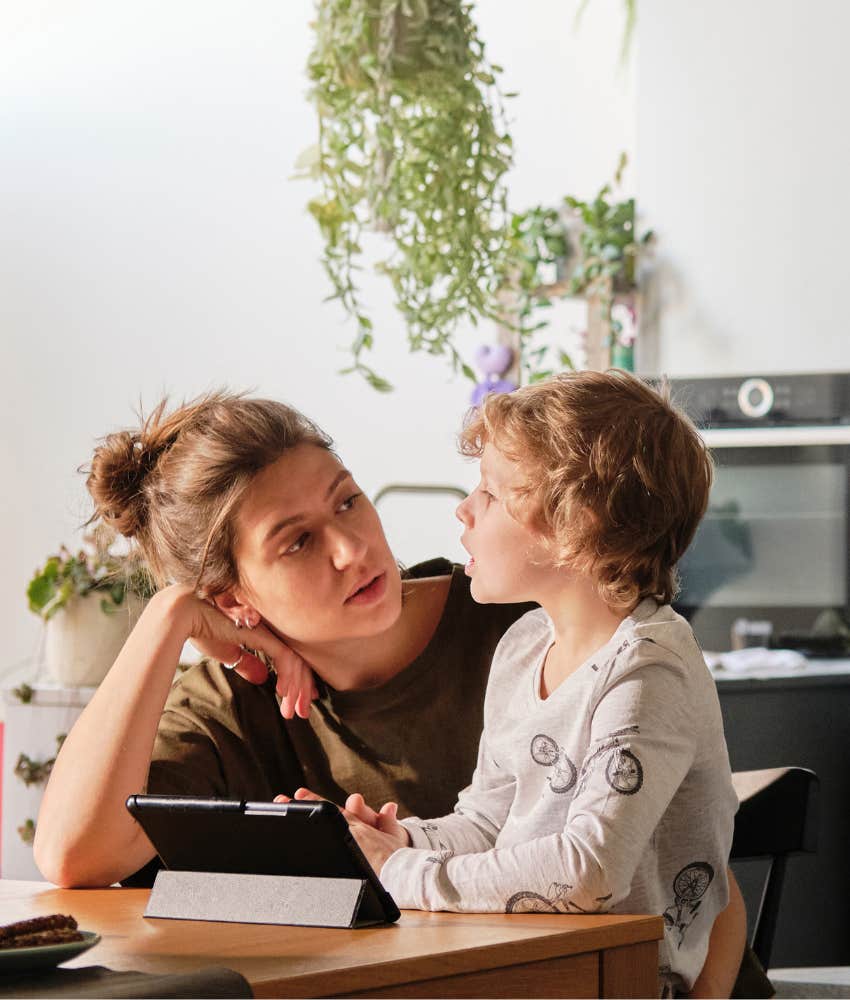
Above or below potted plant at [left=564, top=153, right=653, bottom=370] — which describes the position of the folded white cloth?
below

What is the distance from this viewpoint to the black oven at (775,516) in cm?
283

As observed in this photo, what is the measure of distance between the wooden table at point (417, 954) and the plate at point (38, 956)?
0.05 meters

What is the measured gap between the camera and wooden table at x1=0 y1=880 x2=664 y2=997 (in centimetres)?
85

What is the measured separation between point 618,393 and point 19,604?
3.66 m

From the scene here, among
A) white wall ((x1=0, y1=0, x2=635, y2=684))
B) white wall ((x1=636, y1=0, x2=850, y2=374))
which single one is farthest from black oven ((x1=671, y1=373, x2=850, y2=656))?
white wall ((x1=0, y1=0, x2=635, y2=684))

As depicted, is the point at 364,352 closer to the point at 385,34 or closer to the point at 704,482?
the point at 385,34

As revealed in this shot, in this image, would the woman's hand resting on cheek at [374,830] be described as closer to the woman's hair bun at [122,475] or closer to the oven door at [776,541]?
the woman's hair bun at [122,475]

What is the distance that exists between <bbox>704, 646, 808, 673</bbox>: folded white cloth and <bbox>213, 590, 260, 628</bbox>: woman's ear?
4.20 ft

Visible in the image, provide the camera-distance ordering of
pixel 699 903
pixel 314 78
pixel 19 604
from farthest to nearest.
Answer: pixel 19 604 → pixel 314 78 → pixel 699 903

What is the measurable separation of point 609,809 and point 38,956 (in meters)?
0.45

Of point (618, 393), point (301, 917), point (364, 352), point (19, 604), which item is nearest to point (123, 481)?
point (618, 393)

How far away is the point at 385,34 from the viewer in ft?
7.39

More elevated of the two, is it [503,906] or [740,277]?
[740,277]

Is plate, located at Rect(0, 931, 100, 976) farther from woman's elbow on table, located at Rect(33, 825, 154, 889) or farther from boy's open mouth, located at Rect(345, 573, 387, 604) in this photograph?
boy's open mouth, located at Rect(345, 573, 387, 604)
